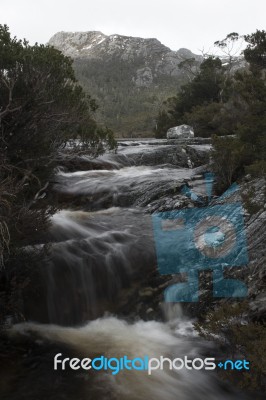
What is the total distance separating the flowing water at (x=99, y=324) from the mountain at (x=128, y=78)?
39.8m

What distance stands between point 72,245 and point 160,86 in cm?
11720

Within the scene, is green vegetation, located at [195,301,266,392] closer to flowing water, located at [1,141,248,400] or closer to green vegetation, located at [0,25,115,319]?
flowing water, located at [1,141,248,400]

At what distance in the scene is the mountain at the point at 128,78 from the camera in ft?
255

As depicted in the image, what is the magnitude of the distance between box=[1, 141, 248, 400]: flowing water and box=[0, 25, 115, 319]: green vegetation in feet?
2.38

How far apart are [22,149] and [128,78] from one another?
12242 centimetres

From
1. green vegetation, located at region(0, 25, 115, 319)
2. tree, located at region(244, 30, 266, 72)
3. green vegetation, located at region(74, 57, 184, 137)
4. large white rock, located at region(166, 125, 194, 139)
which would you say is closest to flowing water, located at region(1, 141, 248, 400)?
green vegetation, located at region(0, 25, 115, 319)

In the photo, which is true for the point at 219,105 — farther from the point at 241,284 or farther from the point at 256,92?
the point at 241,284

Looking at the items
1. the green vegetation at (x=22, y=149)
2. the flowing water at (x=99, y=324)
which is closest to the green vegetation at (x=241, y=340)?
the flowing water at (x=99, y=324)

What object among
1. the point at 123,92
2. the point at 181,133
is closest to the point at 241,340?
the point at 181,133

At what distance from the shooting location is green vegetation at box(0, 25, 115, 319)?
6.30m

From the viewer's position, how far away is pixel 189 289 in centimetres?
714

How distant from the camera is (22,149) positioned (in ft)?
30.1

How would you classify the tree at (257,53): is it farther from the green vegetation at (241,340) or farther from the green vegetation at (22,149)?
the green vegetation at (241,340)

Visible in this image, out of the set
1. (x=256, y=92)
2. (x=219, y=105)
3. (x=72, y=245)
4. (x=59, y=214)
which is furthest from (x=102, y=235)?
(x=219, y=105)
